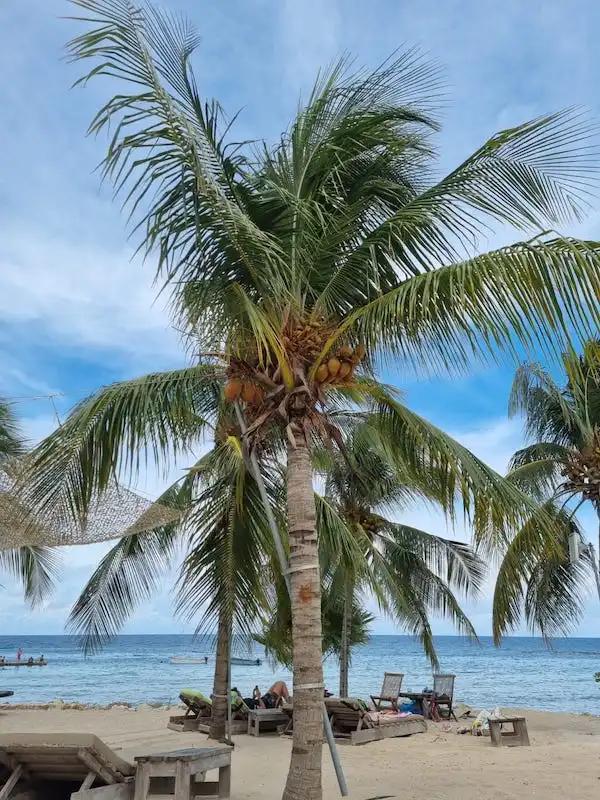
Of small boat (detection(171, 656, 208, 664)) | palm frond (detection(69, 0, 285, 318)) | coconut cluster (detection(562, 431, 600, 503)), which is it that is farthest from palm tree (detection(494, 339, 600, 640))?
small boat (detection(171, 656, 208, 664))

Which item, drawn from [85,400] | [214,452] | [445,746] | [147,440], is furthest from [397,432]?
[445,746]

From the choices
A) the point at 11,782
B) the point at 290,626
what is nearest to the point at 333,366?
the point at 11,782

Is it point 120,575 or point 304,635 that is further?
point 120,575

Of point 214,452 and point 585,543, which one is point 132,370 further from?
point 585,543

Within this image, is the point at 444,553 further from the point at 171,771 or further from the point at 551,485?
the point at 171,771

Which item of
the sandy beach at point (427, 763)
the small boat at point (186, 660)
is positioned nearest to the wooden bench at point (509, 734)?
the sandy beach at point (427, 763)

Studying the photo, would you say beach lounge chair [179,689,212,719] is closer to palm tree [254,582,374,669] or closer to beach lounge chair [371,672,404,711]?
palm tree [254,582,374,669]

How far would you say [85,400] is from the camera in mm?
6543

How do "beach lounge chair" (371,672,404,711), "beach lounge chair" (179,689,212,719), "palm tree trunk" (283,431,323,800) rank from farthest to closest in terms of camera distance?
"beach lounge chair" (371,672,404,711) < "beach lounge chair" (179,689,212,719) < "palm tree trunk" (283,431,323,800)

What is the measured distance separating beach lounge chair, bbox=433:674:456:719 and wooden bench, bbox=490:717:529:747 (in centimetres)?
329

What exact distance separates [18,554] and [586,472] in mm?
11435

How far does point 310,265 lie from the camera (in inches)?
247

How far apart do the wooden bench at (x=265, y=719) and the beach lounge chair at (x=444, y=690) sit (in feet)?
13.1

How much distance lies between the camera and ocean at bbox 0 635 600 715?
108ft
